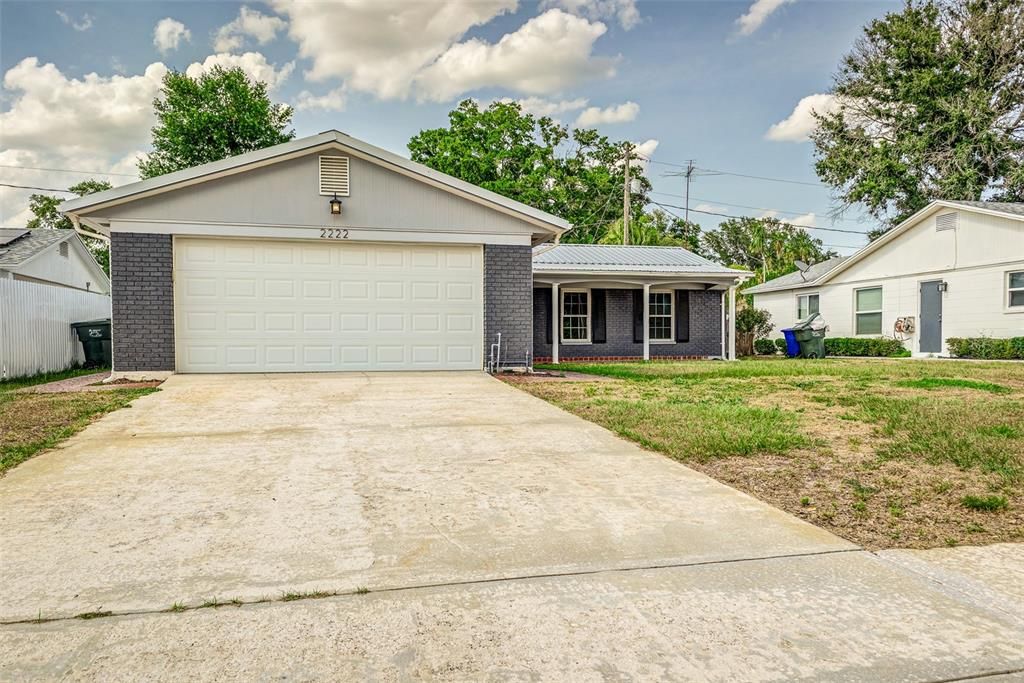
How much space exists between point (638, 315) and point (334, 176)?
9531 mm

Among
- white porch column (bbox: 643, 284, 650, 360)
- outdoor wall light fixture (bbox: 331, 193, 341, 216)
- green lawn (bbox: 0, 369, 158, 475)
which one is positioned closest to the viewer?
green lawn (bbox: 0, 369, 158, 475)

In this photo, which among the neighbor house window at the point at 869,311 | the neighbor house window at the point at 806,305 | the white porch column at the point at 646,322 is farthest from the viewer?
the neighbor house window at the point at 806,305

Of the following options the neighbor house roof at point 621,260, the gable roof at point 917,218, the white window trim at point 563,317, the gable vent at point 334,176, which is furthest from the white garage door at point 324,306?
the gable roof at point 917,218

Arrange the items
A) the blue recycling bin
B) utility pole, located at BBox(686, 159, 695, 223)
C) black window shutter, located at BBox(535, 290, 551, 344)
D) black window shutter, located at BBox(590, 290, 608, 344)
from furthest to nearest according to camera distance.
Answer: utility pole, located at BBox(686, 159, 695, 223) < the blue recycling bin < black window shutter, located at BBox(590, 290, 608, 344) < black window shutter, located at BBox(535, 290, 551, 344)

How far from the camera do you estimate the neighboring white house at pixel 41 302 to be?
11.1 meters

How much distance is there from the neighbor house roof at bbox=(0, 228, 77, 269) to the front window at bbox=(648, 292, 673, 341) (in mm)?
15173

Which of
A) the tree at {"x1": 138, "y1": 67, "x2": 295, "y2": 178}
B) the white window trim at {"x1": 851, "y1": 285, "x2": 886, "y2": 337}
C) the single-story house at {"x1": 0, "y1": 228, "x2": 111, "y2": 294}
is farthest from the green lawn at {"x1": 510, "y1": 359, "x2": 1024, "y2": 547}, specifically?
the tree at {"x1": 138, "y1": 67, "x2": 295, "y2": 178}

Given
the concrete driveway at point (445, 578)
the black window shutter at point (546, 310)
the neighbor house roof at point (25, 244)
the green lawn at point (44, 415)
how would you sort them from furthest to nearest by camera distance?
the black window shutter at point (546, 310) → the neighbor house roof at point (25, 244) → the green lawn at point (44, 415) → the concrete driveway at point (445, 578)

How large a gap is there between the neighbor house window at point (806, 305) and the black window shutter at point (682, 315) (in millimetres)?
7469

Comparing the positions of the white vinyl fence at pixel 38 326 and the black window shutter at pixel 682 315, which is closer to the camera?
the white vinyl fence at pixel 38 326

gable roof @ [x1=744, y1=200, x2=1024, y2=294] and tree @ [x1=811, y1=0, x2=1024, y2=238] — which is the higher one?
tree @ [x1=811, y1=0, x2=1024, y2=238]

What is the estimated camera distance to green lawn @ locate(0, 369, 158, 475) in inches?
186

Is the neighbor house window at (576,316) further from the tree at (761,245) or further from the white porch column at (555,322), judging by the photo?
the tree at (761,245)

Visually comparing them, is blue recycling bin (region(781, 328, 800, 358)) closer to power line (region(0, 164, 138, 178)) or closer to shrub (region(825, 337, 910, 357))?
shrub (region(825, 337, 910, 357))
